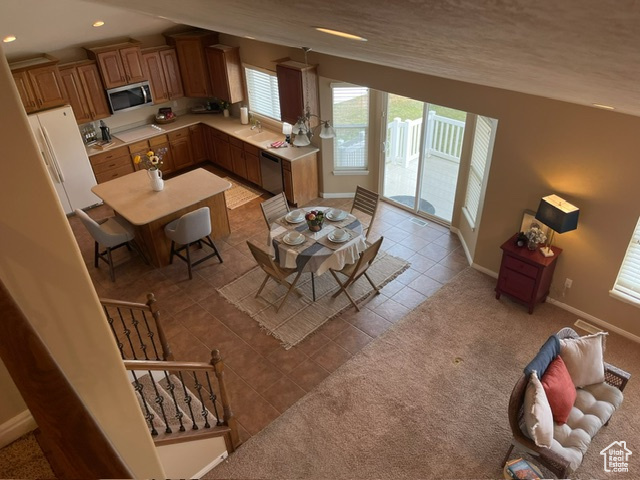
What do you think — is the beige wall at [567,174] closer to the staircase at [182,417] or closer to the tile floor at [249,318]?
the tile floor at [249,318]

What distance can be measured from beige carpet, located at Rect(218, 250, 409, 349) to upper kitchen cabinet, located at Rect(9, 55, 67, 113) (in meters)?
3.93

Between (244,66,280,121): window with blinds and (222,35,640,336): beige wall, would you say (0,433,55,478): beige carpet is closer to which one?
(222,35,640,336): beige wall

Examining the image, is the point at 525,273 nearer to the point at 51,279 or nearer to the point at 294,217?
the point at 294,217

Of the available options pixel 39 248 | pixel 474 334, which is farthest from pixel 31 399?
pixel 474 334

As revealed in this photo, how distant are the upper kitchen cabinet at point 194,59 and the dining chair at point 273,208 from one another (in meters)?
3.52

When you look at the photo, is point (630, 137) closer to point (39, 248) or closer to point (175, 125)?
point (39, 248)

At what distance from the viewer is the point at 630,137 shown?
4.48 meters

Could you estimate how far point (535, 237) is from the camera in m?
5.27

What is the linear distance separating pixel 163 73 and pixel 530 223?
6616 mm

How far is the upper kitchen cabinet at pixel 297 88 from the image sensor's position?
696 centimetres

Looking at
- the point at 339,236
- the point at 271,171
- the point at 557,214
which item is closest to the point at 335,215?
the point at 339,236

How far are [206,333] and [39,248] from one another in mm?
3835

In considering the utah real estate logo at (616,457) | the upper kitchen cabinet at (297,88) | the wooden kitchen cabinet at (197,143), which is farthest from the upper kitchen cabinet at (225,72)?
the utah real estate logo at (616,457)

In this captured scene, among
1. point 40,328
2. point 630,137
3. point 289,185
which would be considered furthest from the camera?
point 289,185
